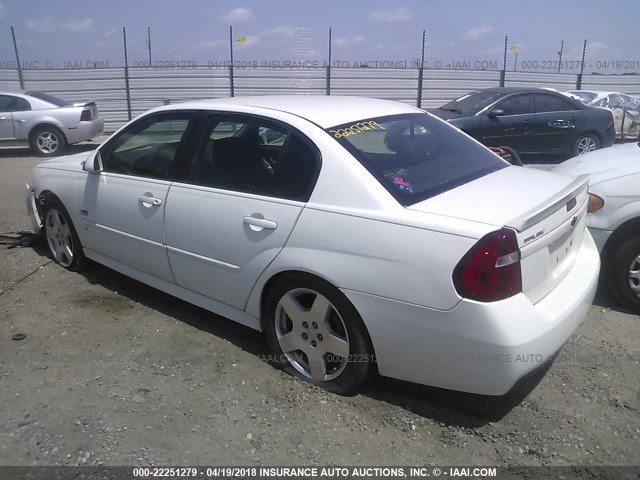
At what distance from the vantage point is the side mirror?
13.9ft

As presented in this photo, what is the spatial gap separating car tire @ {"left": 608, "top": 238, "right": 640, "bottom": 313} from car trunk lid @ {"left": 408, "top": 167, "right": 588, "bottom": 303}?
81 cm

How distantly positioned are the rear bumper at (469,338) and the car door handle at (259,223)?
616 mm

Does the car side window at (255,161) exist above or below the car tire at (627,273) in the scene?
above

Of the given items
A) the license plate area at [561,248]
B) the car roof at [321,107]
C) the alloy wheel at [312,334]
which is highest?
the car roof at [321,107]

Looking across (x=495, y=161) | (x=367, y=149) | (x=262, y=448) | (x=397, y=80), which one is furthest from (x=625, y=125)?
(x=262, y=448)

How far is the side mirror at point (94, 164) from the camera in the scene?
425 centimetres

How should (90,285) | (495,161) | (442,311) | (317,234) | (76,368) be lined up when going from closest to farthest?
1. (442,311)
2. (317,234)
3. (76,368)
4. (495,161)
5. (90,285)

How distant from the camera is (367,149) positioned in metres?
3.10

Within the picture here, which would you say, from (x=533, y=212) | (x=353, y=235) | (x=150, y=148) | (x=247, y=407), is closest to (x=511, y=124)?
(x=150, y=148)

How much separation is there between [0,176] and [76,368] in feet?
25.9

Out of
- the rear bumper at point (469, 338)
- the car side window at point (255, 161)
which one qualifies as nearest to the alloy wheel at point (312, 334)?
the rear bumper at point (469, 338)

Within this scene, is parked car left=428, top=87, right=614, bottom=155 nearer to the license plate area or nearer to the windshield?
the windshield

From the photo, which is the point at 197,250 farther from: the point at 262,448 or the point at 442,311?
the point at 442,311

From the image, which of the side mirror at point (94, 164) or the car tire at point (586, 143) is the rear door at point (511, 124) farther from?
the side mirror at point (94, 164)
